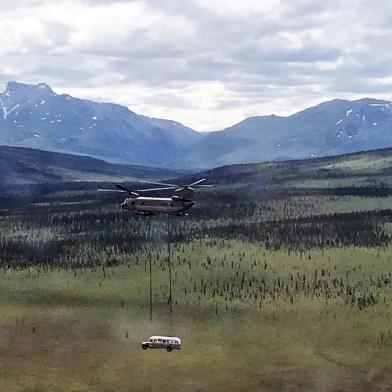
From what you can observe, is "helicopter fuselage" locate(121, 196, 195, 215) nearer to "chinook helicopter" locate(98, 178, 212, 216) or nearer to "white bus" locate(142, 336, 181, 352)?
"chinook helicopter" locate(98, 178, 212, 216)

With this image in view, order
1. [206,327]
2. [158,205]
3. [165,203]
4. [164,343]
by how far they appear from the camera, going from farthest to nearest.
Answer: [206,327] → [164,343] → [158,205] → [165,203]

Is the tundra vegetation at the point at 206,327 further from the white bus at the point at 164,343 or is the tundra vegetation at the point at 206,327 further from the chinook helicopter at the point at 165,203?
the chinook helicopter at the point at 165,203

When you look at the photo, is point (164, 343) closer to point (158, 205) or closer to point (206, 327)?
point (206, 327)

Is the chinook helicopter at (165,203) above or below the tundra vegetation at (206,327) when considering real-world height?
above

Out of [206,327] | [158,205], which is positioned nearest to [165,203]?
[158,205]

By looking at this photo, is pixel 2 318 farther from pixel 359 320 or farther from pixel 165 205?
pixel 359 320

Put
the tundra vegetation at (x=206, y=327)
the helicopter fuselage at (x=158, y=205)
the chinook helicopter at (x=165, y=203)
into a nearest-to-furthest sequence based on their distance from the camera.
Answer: the chinook helicopter at (x=165, y=203) → the helicopter fuselage at (x=158, y=205) → the tundra vegetation at (x=206, y=327)

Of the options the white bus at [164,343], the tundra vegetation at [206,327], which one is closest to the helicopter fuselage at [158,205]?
the white bus at [164,343]

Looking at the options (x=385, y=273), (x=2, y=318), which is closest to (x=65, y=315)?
(x=2, y=318)

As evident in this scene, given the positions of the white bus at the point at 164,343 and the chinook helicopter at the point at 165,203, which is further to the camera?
the white bus at the point at 164,343
